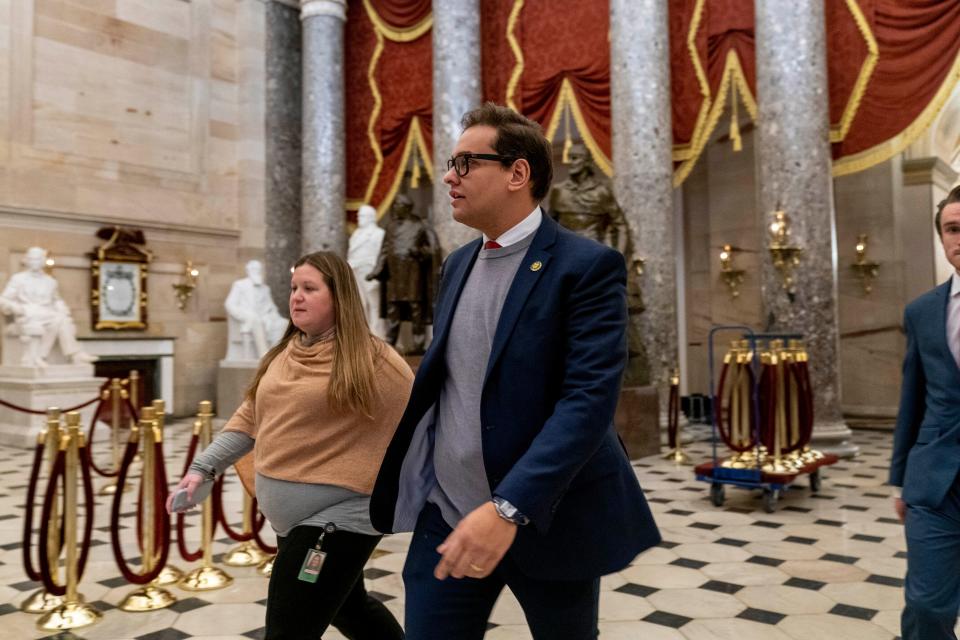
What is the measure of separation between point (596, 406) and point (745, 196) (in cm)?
1261

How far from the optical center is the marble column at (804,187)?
909cm

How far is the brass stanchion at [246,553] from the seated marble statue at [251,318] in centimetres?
833

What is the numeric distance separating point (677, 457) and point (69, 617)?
6.21m

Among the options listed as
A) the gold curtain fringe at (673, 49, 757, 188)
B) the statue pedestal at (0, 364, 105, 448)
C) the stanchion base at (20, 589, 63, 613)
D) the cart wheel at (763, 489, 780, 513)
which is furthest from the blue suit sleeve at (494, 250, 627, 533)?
the statue pedestal at (0, 364, 105, 448)

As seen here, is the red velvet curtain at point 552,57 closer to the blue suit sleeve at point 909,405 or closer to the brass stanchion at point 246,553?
the brass stanchion at point 246,553

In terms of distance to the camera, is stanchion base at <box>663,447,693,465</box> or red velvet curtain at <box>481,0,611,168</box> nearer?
stanchion base at <box>663,447,693,465</box>

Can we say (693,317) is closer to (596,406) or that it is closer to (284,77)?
(284,77)

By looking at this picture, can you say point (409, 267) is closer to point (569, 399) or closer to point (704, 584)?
point (704, 584)

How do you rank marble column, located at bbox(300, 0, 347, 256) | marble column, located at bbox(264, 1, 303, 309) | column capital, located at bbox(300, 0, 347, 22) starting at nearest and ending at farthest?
1. marble column, located at bbox(300, 0, 347, 256)
2. column capital, located at bbox(300, 0, 347, 22)
3. marble column, located at bbox(264, 1, 303, 309)

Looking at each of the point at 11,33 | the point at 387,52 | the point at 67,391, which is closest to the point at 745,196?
the point at 387,52

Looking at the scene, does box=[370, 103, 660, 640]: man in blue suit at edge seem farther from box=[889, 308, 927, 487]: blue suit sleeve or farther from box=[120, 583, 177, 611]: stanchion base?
box=[120, 583, 177, 611]: stanchion base

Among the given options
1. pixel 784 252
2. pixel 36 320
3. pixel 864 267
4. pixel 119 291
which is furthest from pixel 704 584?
pixel 119 291

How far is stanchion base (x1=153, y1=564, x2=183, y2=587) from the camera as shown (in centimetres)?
439

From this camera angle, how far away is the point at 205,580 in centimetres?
440
